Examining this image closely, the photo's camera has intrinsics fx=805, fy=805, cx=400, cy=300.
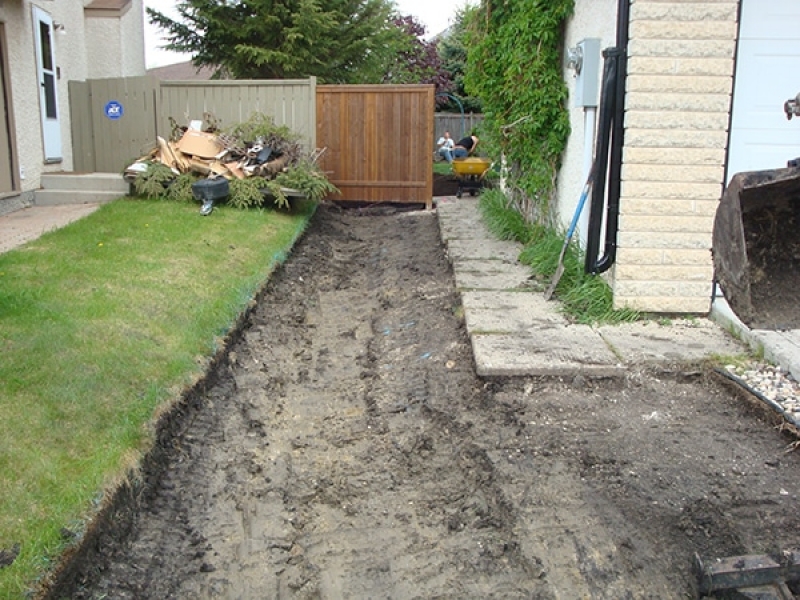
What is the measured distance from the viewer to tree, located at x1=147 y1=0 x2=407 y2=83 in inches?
711

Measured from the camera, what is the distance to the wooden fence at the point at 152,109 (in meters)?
12.4

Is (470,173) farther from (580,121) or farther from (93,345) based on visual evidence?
(93,345)

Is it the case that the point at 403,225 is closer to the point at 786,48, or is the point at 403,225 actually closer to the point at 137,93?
the point at 137,93

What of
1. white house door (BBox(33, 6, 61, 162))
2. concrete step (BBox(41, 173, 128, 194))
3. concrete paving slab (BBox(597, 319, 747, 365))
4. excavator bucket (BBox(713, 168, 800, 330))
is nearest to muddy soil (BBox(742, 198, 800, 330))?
excavator bucket (BBox(713, 168, 800, 330))

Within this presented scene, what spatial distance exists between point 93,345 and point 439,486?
93.2 inches

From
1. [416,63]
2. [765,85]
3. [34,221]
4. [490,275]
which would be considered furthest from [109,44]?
[416,63]

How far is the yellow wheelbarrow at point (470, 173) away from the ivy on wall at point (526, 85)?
13.9 feet

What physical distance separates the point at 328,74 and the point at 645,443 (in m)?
16.9

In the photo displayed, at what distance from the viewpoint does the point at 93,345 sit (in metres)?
4.93

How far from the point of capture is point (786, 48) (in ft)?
19.4

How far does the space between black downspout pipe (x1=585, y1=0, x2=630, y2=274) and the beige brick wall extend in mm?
56

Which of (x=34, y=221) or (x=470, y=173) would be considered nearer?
(x=34, y=221)

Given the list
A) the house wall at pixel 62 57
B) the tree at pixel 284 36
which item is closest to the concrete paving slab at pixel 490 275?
the house wall at pixel 62 57

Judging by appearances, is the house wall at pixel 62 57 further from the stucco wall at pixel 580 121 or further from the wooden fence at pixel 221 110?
the stucco wall at pixel 580 121
